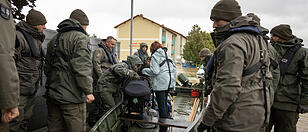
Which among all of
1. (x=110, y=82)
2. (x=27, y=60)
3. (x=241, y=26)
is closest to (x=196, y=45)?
(x=110, y=82)

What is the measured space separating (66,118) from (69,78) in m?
0.54

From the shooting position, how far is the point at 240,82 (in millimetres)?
1812

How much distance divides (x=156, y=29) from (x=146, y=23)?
228cm

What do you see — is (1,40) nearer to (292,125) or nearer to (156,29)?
(292,125)

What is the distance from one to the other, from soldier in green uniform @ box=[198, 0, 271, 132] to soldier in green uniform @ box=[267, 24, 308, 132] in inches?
52.2

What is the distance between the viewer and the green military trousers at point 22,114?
9.59 feet

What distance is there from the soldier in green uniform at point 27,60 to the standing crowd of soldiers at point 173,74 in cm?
1

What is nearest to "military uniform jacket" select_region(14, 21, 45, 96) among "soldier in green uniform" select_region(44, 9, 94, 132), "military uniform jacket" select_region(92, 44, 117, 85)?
"soldier in green uniform" select_region(44, 9, 94, 132)

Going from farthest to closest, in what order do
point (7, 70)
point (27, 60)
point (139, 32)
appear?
point (139, 32) → point (27, 60) → point (7, 70)

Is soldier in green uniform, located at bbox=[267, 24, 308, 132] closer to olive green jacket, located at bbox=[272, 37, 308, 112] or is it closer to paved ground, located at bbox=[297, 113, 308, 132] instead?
olive green jacket, located at bbox=[272, 37, 308, 112]

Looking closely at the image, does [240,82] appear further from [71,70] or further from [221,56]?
[71,70]

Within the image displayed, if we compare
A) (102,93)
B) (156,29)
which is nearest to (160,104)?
A: (102,93)

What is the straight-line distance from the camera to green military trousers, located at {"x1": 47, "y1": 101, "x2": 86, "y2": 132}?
2.80 m

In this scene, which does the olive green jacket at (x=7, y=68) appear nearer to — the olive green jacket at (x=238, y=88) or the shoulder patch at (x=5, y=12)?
the shoulder patch at (x=5, y=12)
